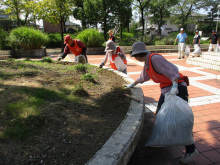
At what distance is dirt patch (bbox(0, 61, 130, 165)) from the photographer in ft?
5.87

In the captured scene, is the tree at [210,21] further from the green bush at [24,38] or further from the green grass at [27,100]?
the green grass at [27,100]

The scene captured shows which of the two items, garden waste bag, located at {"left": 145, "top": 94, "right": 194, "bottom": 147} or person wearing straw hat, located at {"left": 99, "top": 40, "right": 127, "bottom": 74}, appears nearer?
garden waste bag, located at {"left": 145, "top": 94, "right": 194, "bottom": 147}

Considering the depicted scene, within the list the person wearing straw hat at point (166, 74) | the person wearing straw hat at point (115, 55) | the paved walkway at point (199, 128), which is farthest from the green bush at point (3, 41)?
the person wearing straw hat at point (166, 74)

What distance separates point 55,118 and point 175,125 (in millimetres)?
1533

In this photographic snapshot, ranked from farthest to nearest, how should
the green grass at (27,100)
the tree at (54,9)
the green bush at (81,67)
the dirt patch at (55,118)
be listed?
the tree at (54,9) < the green bush at (81,67) < the green grass at (27,100) < the dirt patch at (55,118)

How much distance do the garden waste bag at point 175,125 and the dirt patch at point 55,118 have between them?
57 cm

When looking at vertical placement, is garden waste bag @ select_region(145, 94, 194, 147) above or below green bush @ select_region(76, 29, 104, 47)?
below

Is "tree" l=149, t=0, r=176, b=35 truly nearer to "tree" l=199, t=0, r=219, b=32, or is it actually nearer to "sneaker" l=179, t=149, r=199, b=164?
"tree" l=199, t=0, r=219, b=32

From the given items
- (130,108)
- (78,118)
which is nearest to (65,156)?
(78,118)

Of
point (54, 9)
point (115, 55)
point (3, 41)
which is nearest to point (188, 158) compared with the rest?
point (115, 55)

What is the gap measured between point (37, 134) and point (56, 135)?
8.7 inches

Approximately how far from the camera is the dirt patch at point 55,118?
1788 millimetres

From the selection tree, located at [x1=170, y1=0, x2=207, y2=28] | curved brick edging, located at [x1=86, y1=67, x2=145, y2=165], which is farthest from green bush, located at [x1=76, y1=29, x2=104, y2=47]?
tree, located at [x1=170, y1=0, x2=207, y2=28]

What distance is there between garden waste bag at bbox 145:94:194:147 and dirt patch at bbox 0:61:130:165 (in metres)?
0.57
